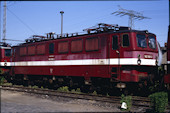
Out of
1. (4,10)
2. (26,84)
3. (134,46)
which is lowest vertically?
(26,84)

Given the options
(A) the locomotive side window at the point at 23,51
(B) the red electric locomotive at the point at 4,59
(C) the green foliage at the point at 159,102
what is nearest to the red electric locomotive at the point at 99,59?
(A) the locomotive side window at the point at 23,51

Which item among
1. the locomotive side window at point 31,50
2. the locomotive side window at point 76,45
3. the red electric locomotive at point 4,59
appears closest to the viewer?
the locomotive side window at point 76,45

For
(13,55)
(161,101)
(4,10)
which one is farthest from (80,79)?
(4,10)

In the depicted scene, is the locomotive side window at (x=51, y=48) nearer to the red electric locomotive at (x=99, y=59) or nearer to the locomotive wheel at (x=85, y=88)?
the red electric locomotive at (x=99, y=59)

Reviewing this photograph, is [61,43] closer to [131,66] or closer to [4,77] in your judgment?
[131,66]

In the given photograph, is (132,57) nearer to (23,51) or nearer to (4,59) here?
(23,51)

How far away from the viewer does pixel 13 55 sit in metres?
23.0

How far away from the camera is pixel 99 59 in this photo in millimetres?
14859

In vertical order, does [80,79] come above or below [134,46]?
below

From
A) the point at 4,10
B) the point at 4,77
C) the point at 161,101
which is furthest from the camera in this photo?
the point at 4,10

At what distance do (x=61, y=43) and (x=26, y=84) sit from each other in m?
7.71

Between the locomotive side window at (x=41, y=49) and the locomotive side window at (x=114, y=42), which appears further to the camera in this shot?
the locomotive side window at (x=41, y=49)

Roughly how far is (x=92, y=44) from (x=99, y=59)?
4.13ft

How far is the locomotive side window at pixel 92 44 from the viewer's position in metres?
15.1
